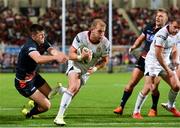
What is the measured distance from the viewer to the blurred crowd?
145 ft

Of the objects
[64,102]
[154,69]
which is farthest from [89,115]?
[64,102]

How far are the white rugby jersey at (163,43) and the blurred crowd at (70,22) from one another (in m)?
29.5

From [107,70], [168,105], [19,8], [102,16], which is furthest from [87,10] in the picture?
[168,105]

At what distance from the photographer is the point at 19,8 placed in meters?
48.8

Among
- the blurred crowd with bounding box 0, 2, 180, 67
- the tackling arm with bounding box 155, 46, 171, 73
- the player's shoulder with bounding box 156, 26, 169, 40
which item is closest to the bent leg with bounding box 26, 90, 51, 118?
the tackling arm with bounding box 155, 46, 171, 73

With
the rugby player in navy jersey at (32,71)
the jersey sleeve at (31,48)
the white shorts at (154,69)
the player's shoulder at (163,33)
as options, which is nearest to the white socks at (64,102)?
the rugby player in navy jersey at (32,71)

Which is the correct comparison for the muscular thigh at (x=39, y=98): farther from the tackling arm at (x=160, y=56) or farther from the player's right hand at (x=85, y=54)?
the tackling arm at (x=160, y=56)

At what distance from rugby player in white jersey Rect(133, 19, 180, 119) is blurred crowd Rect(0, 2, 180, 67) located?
96.8 ft

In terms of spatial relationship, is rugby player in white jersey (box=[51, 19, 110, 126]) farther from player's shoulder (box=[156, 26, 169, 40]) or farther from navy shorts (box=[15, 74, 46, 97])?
player's shoulder (box=[156, 26, 169, 40])

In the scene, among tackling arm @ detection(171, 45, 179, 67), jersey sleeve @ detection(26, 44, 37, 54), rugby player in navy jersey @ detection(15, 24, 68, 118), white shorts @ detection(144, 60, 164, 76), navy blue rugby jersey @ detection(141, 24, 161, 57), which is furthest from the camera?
navy blue rugby jersey @ detection(141, 24, 161, 57)

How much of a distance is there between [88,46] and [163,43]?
1612 mm

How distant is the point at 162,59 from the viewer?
1209 cm

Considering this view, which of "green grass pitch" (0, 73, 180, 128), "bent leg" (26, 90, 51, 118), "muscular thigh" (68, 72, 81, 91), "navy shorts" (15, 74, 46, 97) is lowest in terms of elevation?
"green grass pitch" (0, 73, 180, 128)

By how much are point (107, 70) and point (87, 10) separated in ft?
34.0
